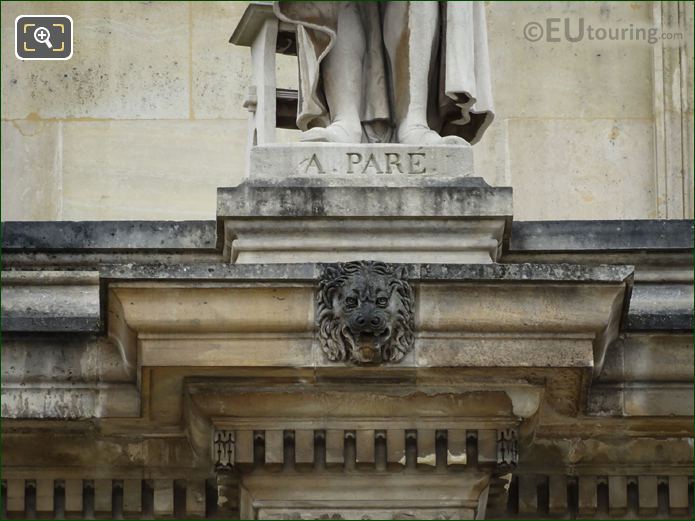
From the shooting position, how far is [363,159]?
17.9 meters

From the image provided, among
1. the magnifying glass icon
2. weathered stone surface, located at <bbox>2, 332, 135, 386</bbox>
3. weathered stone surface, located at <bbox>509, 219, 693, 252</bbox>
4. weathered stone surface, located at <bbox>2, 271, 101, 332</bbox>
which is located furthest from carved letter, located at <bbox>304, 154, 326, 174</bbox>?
the magnifying glass icon

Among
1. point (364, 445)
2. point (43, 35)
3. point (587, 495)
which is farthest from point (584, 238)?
point (43, 35)

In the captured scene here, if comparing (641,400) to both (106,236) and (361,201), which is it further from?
(106,236)

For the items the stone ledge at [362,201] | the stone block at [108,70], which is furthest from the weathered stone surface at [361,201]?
the stone block at [108,70]

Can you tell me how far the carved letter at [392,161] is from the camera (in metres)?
17.9

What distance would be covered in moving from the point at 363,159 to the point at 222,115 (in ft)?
14.1

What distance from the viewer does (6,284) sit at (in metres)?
17.8

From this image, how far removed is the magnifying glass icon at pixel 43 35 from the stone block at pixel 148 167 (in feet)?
2.22

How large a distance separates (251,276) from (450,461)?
1.39 m

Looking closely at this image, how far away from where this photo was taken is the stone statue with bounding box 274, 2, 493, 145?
18203 mm

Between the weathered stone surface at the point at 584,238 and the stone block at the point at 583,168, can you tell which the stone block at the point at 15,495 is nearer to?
the weathered stone surface at the point at 584,238

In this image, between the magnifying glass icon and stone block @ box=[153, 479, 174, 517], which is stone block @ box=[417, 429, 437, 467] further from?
the magnifying glass icon

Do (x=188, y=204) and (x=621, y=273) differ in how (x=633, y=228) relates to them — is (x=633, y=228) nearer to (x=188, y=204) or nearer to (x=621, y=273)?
(x=621, y=273)

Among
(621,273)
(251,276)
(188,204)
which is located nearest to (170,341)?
(251,276)
